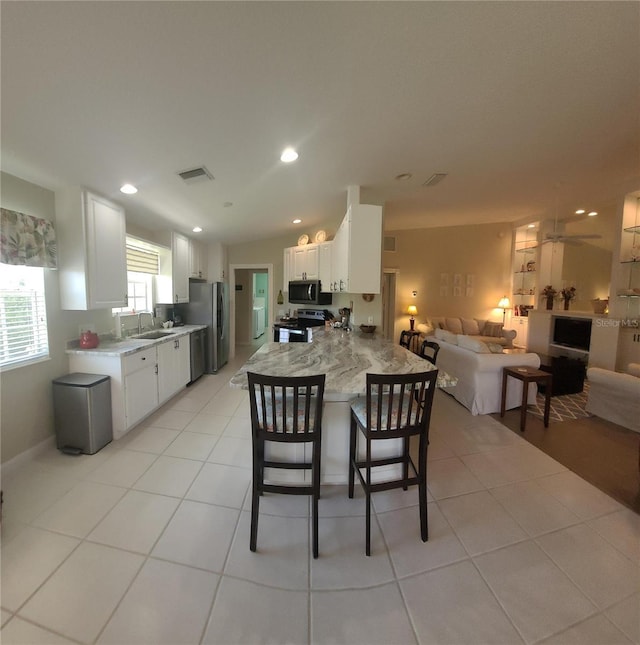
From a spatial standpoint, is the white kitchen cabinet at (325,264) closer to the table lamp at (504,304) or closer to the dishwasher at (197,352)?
the dishwasher at (197,352)

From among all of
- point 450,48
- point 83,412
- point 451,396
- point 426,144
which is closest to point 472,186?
point 426,144

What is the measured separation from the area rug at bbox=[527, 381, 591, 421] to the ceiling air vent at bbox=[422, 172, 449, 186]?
10.2ft

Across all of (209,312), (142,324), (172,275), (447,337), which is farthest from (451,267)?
→ (142,324)

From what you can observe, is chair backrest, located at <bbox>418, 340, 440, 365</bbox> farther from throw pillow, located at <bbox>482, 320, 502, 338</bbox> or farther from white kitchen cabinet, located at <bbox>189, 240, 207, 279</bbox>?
white kitchen cabinet, located at <bbox>189, 240, 207, 279</bbox>

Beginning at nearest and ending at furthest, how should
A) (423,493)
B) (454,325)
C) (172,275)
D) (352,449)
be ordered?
(423,493) → (352,449) → (172,275) → (454,325)

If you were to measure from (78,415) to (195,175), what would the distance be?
2392mm

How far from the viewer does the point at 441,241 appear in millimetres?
6984

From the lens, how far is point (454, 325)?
6.54 meters

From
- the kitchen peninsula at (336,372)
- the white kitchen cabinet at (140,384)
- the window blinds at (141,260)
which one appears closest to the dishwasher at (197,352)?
the white kitchen cabinet at (140,384)

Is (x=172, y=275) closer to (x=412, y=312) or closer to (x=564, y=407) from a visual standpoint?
(x=412, y=312)

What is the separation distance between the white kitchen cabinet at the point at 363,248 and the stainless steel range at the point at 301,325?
62.3 inches

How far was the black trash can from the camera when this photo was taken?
237 centimetres

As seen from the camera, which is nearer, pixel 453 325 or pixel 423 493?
pixel 423 493

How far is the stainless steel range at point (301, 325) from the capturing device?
14.7 ft
